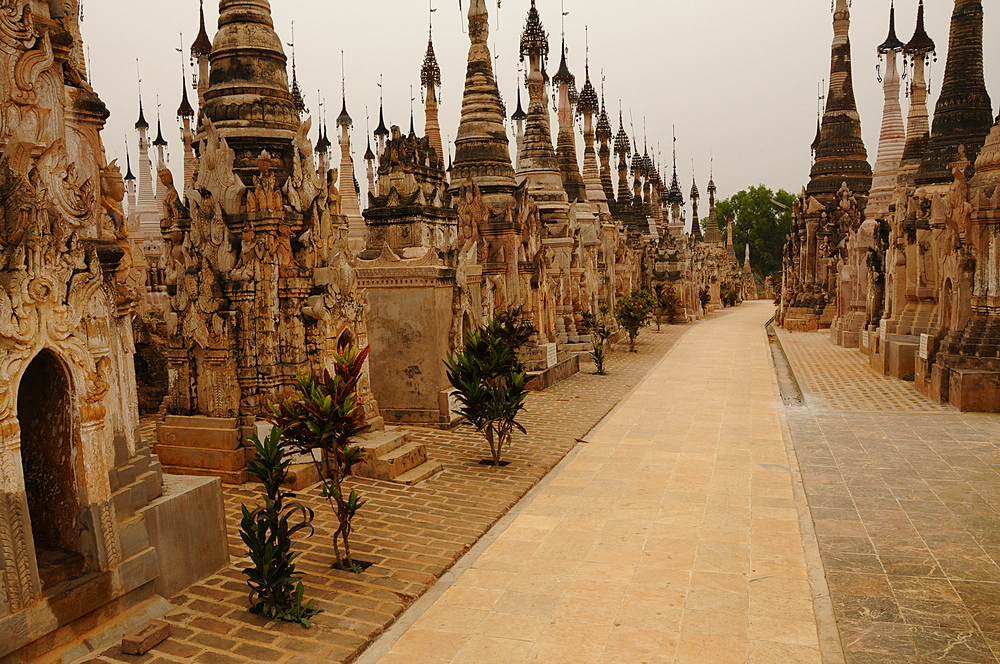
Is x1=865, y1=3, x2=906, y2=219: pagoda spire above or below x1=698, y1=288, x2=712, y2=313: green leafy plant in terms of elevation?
above

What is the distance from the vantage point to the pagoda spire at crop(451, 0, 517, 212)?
14.5 metres

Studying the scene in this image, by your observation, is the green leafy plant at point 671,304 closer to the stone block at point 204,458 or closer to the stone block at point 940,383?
the stone block at point 940,383

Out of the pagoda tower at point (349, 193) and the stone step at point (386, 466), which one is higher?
the pagoda tower at point (349, 193)

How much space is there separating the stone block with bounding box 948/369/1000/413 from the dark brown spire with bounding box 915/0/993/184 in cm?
625

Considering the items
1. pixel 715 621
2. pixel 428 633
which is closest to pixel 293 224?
pixel 428 633

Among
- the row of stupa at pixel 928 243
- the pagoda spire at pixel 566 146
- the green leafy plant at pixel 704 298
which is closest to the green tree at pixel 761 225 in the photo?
the green leafy plant at pixel 704 298

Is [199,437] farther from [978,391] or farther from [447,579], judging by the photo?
[978,391]

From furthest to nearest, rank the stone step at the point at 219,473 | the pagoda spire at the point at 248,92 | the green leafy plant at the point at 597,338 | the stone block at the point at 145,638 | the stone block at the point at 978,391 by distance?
the green leafy plant at the point at 597,338
the stone block at the point at 978,391
the pagoda spire at the point at 248,92
the stone step at the point at 219,473
the stone block at the point at 145,638

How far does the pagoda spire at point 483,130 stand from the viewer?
14.5 metres

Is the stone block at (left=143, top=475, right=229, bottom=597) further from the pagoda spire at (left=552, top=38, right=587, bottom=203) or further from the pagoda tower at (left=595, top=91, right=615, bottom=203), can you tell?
the pagoda tower at (left=595, top=91, right=615, bottom=203)

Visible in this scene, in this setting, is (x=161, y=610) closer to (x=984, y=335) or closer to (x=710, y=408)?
(x=710, y=408)

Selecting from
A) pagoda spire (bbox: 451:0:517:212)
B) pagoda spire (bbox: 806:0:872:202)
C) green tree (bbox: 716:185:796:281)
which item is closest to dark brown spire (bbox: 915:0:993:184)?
pagoda spire (bbox: 451:0:517:212)

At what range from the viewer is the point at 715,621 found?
457 centimetres

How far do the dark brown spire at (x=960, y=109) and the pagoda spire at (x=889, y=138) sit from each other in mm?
6765
